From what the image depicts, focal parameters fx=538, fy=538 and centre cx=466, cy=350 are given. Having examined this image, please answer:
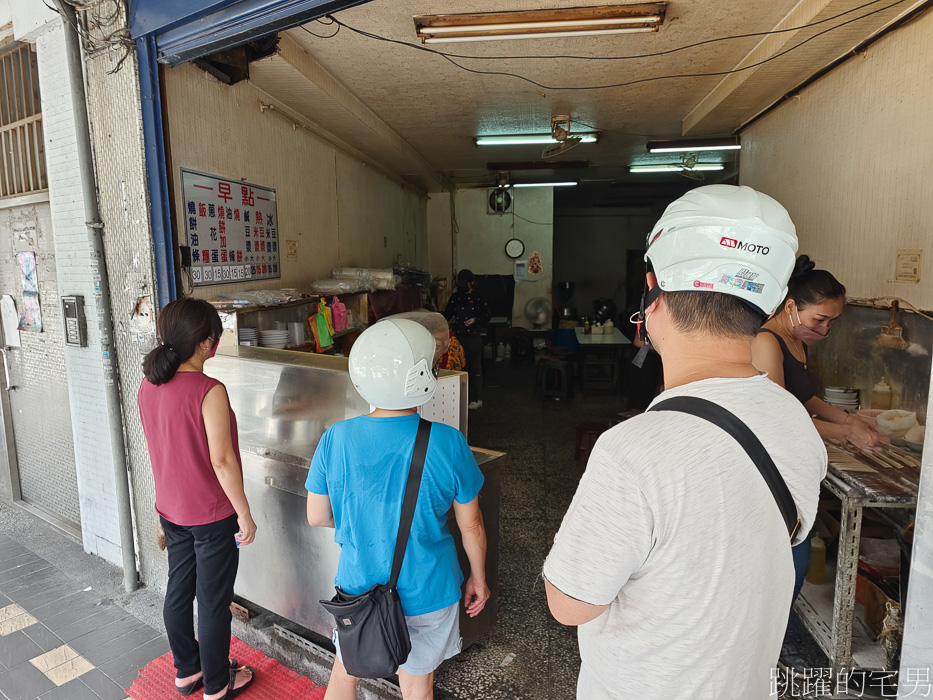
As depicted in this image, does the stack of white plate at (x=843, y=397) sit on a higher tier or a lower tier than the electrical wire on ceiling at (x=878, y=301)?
lower

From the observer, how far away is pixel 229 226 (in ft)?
11.8

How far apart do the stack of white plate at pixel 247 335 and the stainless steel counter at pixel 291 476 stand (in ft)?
1.83

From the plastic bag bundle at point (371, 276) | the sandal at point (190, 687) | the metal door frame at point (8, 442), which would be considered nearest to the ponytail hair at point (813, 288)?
the sandal at point (190, 687)

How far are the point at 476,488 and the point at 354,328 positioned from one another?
3.68 metres

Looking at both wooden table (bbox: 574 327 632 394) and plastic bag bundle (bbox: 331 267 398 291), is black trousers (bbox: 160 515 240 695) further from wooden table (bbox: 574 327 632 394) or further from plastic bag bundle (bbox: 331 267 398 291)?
wooden table (bbox: 574 327 632 394)

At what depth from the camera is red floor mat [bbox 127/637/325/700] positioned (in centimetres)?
248

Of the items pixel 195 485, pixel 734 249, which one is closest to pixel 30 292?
pixel 195 485

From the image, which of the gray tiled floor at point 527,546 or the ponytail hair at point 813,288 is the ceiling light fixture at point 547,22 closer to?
the ponytail hair at point 813,288

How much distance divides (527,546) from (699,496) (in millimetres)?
2951

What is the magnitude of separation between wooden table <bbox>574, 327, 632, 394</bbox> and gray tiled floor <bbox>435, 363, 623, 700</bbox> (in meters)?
0.36

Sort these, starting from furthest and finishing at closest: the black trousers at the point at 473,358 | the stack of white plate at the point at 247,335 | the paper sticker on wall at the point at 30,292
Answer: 1. the black trousers at the point at 473,358
2. the paper sticker on wall at the point at 30,292
3. the stack of white plate at the point at 247,335

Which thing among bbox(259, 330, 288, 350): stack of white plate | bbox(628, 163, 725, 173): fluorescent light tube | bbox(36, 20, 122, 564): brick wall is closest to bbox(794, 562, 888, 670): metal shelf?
bbox(259, 330, 288, 350): stack of white plate

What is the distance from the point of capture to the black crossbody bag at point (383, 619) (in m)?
1.69

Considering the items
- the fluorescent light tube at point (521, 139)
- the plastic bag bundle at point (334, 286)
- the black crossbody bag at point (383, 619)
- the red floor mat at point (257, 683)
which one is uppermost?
the fluorescent light tube at point (521, 139)
